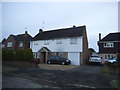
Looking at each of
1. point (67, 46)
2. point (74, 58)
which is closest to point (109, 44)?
point (74, 58)

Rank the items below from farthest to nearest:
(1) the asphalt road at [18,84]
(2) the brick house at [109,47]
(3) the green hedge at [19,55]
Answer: (2) the brick house at [109,47] → (3) the green hedge at [19,55] → (1) the asphalt road at [18,84]

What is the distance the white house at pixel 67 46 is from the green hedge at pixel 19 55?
7857mm

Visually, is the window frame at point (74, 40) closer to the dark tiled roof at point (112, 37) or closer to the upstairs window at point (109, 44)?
the upstairs window at point (109, 44)

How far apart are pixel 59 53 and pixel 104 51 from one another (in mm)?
10398

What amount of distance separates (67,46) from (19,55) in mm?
10348

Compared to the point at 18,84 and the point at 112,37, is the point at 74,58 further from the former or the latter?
the point at 18,84

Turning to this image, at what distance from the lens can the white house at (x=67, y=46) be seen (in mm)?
24781

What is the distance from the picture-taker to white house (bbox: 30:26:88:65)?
976 inches

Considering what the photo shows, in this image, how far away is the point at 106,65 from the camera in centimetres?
1374

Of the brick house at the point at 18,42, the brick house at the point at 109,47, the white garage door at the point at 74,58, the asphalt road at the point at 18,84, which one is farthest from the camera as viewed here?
the brick house at the point at 18,42

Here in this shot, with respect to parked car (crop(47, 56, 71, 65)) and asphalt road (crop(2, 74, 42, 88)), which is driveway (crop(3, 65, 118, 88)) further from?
parked car (crop(47, 56, 71, 65))

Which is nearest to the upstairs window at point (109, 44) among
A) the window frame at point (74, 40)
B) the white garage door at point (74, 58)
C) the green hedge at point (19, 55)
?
the window frame at point (74, 40)

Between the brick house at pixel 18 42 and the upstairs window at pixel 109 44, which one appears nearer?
the upstairs window at pixel 109 44

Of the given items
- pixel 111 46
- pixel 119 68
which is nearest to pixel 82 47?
A: pixel 111 46
